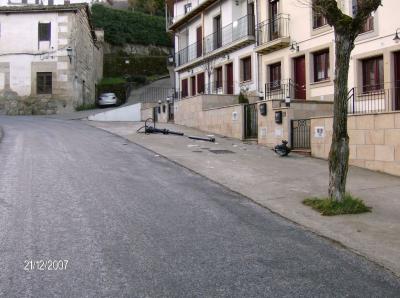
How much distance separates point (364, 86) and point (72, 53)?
21316mm

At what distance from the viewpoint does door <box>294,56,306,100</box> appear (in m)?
20.7

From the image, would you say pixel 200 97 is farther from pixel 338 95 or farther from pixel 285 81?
pixel 338 95

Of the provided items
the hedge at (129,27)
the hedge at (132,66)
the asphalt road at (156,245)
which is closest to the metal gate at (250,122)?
the asphalt road at (156,245)

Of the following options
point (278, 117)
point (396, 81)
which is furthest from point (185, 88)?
point (396, 81)

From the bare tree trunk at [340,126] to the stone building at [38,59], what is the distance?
26.9 metres

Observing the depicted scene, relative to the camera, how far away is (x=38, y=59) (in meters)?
32.9

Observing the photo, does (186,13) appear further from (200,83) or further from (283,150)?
(283,150)

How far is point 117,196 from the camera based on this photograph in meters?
8.43

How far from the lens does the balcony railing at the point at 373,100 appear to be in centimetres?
1609

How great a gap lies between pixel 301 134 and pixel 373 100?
286 cm

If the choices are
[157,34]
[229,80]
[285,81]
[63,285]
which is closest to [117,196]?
[63,285]

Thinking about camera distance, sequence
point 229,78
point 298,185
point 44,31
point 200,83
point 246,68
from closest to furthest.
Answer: point 298,185
point 246,68
point 229,78
point 200,83
point 44,31

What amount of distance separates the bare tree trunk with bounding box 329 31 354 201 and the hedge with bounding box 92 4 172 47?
41703 millimetres

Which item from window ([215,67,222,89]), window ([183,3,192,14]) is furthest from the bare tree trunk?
window ([183,3,192,14])
